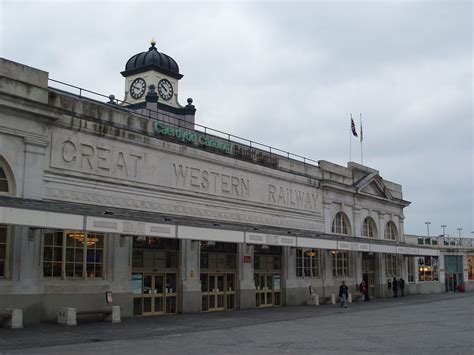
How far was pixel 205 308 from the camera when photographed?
98.4 ft

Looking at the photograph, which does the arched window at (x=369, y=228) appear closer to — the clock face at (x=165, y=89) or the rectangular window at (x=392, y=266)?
the rectangular window at (x=392, y=266)

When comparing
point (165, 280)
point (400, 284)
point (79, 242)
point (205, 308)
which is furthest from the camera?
point (400, 284)

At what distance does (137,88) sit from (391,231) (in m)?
25.5

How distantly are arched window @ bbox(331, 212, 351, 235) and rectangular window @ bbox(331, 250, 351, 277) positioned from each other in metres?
1.57

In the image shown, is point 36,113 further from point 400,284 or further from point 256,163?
point 400,284

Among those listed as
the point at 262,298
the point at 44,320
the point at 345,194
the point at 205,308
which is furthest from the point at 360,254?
the point at 44,320

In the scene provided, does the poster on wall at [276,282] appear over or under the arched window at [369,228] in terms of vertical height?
under

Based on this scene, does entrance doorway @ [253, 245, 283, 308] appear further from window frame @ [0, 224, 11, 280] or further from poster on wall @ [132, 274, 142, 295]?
window frame @ [0, 224, 11, 280]

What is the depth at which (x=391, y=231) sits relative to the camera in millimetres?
49469

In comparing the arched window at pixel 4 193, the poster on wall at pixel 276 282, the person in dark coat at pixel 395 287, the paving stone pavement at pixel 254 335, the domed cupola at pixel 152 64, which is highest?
the domed cupola at pixel 152 64

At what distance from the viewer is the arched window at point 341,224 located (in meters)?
41.2

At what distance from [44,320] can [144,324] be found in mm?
3715

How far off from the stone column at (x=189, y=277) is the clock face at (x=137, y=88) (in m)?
27.0

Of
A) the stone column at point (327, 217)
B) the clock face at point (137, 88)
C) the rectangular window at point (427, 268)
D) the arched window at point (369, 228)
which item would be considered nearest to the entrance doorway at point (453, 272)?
the rectangular window at point (427, 268)
